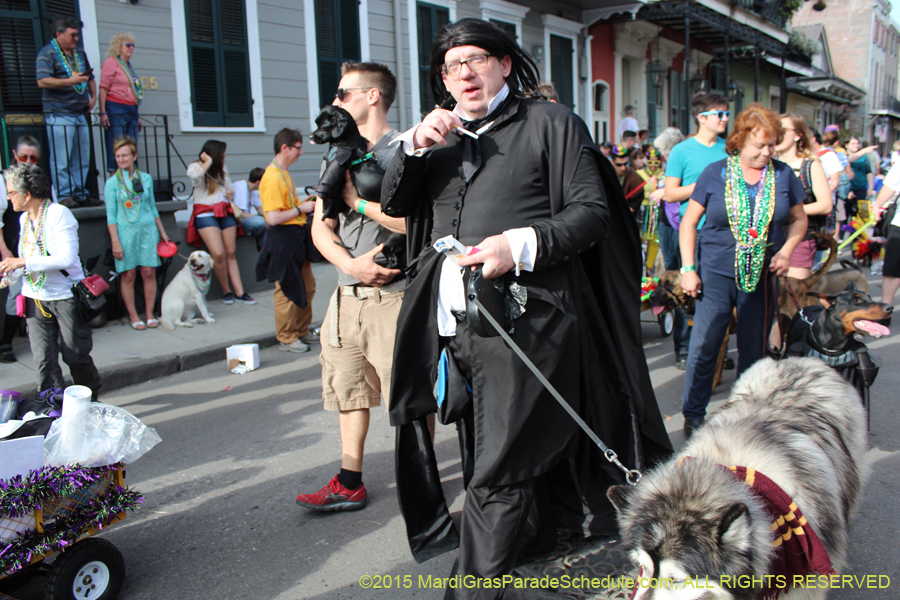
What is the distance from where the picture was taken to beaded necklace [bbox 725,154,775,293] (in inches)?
155

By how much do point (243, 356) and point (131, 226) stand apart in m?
2.42

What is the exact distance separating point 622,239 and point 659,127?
2024cm

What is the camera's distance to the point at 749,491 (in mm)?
2008

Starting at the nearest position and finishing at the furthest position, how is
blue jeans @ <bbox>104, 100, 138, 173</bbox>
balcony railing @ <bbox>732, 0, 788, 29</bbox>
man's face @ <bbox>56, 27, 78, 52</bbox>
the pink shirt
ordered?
man's face @ <bbox>56, 27, 78, 52</bbox>
the pink shirt
blue jeans @ <bbox>104, 100, 138, 173</bbox>
balcony railing @ <bbox>732, 0, 788, 29</bbox>

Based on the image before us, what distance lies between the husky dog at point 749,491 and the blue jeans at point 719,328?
1023mm

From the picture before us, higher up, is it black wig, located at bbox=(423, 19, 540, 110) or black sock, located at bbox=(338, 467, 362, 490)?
black wig, located at bbox=(423, 19, 540, 110)

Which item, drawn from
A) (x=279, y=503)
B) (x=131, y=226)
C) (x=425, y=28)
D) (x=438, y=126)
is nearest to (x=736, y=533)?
(x=438, y=126)

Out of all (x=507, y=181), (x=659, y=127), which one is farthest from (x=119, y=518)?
(x=659, y=127)

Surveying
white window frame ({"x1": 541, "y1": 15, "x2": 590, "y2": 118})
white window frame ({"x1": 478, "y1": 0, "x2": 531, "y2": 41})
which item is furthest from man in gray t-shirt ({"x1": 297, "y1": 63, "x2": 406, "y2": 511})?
white window frame ({"x1": 541, "y1": 15, "x2": 590, "y2": 118})

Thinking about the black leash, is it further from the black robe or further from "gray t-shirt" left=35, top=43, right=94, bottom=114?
"gray t-shirt" left=35, top=43, right=94, bottom=114

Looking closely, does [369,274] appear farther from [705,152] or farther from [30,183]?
[705,152]

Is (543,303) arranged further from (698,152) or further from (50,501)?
(698,152)

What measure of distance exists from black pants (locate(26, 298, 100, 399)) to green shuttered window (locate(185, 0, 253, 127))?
224 inches

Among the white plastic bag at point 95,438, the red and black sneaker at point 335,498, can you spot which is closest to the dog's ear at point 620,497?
the red and black sneaker at point 335,498
